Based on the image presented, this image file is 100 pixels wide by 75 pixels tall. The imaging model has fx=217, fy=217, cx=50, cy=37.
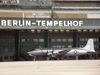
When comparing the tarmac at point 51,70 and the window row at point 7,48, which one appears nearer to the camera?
the tarmac at point 51,70

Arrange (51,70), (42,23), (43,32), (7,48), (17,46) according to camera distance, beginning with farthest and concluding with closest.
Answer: (7,48), (43,32), (17,46), (42,23), (51,70)

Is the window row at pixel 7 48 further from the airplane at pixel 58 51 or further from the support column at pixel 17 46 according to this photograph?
the airplane at pixel 58 51

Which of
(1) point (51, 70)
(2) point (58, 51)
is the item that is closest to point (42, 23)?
(2) point (58, 51)

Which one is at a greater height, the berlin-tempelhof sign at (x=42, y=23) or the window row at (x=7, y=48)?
the berlin-tempelhof sign at (x=42, y=23)

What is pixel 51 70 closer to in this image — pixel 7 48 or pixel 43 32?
pixel 43 32

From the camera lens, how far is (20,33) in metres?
59.4

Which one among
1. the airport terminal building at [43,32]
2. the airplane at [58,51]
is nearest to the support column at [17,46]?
the airport terminal building at [43,32]

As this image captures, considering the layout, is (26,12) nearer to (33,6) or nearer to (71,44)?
(71,44)

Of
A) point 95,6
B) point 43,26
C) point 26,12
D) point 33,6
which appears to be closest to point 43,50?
point 43,26

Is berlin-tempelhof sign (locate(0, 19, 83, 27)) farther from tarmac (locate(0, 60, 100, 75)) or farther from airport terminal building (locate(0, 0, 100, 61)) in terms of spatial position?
tarmac (locate(0, 60, 100, 75))

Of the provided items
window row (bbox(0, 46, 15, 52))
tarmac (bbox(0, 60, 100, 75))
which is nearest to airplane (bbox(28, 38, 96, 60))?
window row (bbox(0, 46, 15, 52))

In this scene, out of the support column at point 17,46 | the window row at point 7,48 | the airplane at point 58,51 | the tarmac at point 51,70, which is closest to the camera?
the tarmac at point 51,70

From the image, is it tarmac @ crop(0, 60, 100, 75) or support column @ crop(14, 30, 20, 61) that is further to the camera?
support column @ crop(14, 30, 20, 61)

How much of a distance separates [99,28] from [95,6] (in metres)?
42.0
